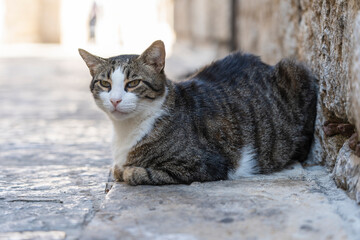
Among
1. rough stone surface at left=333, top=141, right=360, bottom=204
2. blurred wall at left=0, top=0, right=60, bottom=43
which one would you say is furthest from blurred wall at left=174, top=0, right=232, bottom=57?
blurred wall at left=0, top=0, right=60, bottom=43

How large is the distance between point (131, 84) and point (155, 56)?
0.20 metres

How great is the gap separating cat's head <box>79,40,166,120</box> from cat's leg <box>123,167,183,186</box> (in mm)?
276

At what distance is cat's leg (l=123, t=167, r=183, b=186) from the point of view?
2.47 m

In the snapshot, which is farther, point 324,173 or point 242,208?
point 324,173

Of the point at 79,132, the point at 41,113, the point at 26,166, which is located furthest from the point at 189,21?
the point at 26,166

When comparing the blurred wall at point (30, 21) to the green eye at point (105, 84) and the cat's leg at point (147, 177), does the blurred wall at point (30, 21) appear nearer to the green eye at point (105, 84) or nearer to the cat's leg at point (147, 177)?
the green eye at point (105, 84)

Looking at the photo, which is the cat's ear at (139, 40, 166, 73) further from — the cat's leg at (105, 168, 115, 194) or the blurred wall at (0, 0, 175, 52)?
the blurred wall at (0, 0, 175, 52)

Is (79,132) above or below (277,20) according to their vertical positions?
below

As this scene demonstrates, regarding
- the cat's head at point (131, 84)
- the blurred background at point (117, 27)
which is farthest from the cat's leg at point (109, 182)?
the blurred background at point (117, 27)

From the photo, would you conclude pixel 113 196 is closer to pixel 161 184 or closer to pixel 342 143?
pixel 161 184

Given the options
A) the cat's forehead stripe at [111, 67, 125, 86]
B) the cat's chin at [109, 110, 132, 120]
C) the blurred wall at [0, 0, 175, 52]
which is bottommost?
the blurred wall at [0, 0, 175, 52]

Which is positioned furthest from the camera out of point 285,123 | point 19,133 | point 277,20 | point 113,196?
point 277,20

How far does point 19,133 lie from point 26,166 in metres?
1.11

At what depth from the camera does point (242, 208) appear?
2.03 m
